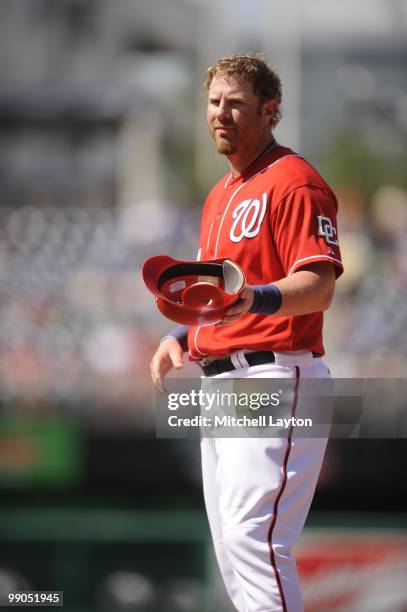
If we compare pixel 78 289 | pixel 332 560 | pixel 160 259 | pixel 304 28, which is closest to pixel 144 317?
pixel 78 289

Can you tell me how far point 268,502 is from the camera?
8.64ft

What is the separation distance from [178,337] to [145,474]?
377 centimetres

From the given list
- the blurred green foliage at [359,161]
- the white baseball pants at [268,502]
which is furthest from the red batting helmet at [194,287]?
the blurred green foliage at [359,161]

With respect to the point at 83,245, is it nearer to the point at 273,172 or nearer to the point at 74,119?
the point at 273,172

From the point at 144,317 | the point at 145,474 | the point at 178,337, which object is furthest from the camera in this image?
the point at 144,317

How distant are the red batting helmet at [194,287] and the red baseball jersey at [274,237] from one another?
0.16m

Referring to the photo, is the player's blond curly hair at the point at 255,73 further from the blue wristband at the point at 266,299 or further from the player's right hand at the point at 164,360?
the player's right hand at the point at 164,360

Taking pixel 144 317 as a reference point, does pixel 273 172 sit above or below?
above

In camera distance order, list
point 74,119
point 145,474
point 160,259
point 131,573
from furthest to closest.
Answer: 1. point 74,119
2. point 145,474
3. point 131,573
4. point 160,259

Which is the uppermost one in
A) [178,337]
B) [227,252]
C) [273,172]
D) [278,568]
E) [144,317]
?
[273,172]

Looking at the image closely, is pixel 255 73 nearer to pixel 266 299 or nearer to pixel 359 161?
pixel 266 299

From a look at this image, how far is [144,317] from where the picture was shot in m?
7.44

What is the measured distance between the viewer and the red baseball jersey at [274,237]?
8.58ft

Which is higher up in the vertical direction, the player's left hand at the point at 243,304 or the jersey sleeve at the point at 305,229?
the jersey sleeve at the point at 305,229
